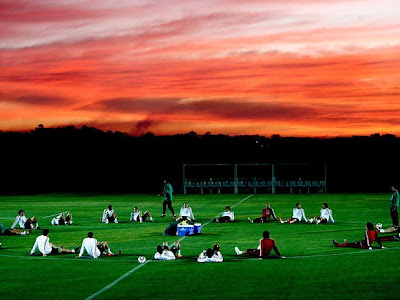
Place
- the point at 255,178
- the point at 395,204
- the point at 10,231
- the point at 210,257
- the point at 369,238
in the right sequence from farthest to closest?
the point at 255,178 → the point at 10,231 → the point at 395,204 → the point at 369,238 → the point at 210,257

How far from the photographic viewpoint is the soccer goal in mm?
88500

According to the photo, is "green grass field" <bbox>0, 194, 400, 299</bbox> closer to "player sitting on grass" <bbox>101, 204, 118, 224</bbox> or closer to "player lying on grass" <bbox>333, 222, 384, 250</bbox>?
"player lying on grass" <bbox>333, 222, 384, 250</bbox>

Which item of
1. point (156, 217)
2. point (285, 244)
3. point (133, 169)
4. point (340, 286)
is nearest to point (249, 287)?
point (340, 286)

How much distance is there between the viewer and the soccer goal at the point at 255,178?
8850cm

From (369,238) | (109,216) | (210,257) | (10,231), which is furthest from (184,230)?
(109,216)

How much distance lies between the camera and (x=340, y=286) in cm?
2088

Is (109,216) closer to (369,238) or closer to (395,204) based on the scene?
(395,204)

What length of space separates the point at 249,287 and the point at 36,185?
93283 millimetres

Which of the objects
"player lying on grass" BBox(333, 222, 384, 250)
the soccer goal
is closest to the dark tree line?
the soccer goal

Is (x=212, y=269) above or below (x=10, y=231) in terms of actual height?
below

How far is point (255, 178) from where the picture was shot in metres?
86.3

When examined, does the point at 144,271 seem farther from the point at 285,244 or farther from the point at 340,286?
the point at 285,244

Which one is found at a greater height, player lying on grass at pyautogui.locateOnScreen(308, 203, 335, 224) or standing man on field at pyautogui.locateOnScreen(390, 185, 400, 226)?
standing man on field at pyautogui.locateOnScreen(390, 185, 400, 226)

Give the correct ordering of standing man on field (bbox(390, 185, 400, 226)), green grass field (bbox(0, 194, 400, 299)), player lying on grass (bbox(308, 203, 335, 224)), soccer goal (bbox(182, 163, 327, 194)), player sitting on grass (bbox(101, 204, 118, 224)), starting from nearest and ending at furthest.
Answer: green grass field (bbox(0, 194, 400, 299)) → standing man on field (bbox(390, 185, 400, 226)) → player lying on grass (bbox(308, 203, 335, 224)) → player sitting on grass (bbox(101, 204, 118, 224)) → soccer goal (bbox(182, 163, 327, 194))
